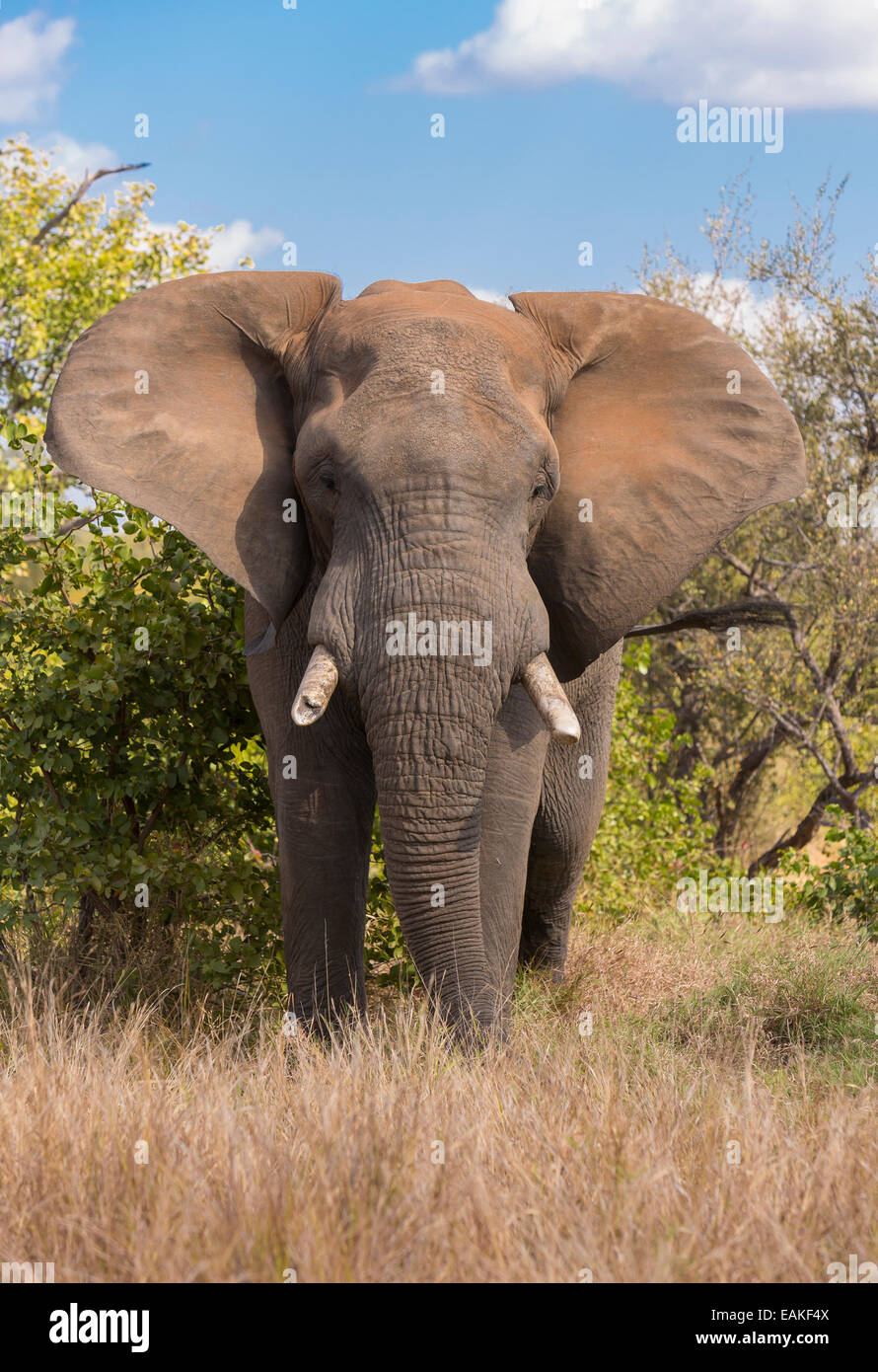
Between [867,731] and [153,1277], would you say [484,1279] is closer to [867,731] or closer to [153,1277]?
[153,1277]

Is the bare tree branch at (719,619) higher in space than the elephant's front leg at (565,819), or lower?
higher

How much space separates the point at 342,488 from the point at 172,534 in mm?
2166

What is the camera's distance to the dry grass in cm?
309

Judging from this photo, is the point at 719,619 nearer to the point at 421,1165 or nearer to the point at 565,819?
the point at 565,819

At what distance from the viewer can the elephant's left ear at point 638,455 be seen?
18.0 ft

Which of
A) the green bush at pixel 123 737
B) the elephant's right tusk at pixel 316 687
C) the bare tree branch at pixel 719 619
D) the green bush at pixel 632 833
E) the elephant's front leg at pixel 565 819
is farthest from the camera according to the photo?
the green bush at pixel 632 833

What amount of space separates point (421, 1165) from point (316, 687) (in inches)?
64.7

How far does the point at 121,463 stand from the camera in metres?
5.37

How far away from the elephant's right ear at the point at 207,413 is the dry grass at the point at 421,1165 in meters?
1.82

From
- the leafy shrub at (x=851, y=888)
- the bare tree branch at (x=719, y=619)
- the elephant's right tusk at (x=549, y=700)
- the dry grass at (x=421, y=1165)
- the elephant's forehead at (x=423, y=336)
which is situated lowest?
the dry grass at (x=421, y=1165)

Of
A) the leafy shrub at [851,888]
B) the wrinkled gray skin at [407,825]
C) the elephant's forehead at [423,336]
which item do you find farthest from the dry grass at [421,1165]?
the leafy shrub at [851,888]

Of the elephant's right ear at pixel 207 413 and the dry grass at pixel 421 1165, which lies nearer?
the dry grass at pixel 421 1165

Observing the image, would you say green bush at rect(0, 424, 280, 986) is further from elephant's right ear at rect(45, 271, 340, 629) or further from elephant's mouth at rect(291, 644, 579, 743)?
elephant's mouth at rect(291, 644, 579, 743)

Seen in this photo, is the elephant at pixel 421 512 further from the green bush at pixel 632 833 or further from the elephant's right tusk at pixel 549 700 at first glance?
the green bush at pixel 632 833
